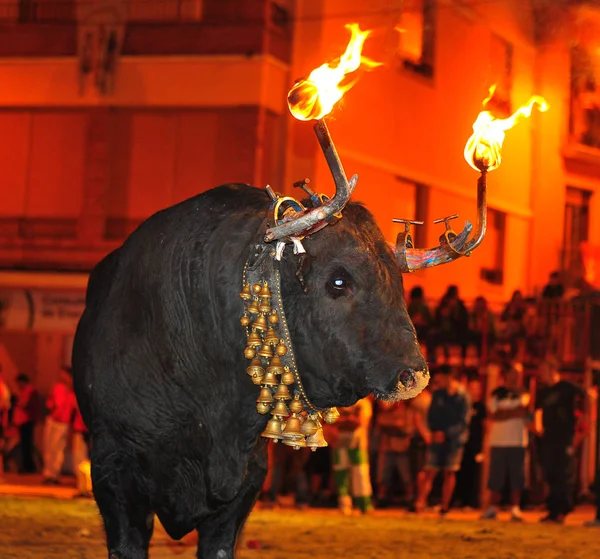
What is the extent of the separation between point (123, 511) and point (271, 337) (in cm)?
102

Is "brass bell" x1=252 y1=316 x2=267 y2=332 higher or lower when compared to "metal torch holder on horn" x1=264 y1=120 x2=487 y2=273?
lower

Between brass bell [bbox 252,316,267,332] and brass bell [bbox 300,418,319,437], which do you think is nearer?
brass bell [bbox 252,316,267,332]

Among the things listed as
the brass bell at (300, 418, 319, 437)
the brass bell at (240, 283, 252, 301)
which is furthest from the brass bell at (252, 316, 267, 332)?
the brass bell at (300, 418, 319, 437)

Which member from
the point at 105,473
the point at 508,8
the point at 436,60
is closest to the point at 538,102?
the point at 105,473

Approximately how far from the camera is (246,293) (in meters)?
5.50

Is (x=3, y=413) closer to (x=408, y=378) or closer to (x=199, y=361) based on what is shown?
(x=199, y=361)

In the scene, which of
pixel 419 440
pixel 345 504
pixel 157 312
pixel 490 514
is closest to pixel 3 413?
pixel 345 504

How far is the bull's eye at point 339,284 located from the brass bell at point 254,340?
0.36 metres

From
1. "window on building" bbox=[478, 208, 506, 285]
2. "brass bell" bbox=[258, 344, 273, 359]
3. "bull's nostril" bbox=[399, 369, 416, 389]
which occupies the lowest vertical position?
"bull's nostril" bbox=[399, 369, 416, 389]

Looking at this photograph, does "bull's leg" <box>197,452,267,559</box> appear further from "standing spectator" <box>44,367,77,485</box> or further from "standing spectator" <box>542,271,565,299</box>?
"standing spectator" <box>542,271,565,299</box>

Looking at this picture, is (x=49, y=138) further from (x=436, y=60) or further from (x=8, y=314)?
(x=436, y=60)

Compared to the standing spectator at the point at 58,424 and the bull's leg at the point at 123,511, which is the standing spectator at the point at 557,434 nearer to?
the standing spectator at the point at 58,424

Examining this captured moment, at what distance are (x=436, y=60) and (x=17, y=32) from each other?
814cm

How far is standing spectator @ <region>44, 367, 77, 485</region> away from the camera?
1880 cm
